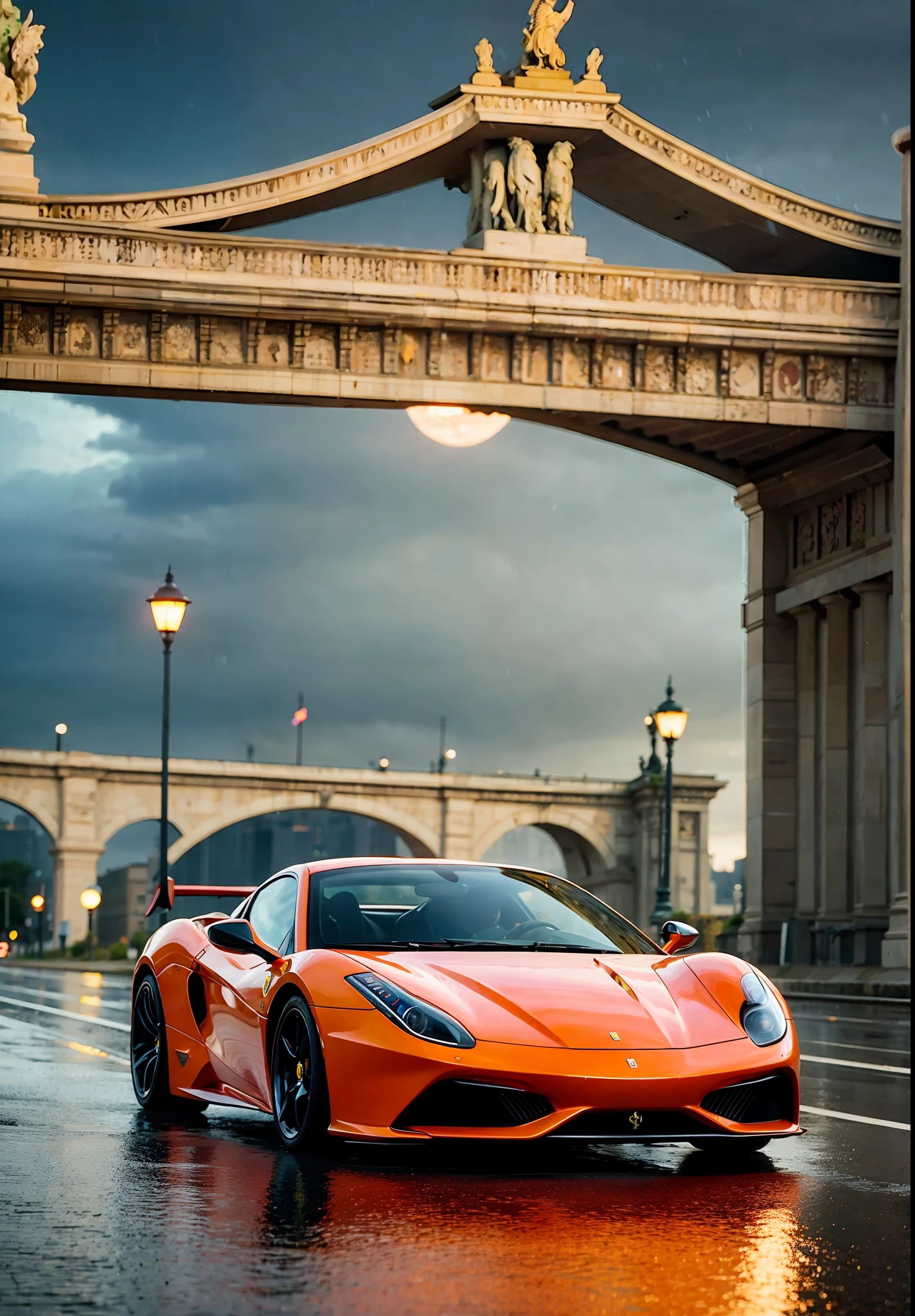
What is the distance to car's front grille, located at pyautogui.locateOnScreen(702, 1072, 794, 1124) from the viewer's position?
634 cm

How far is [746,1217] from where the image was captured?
221 inches

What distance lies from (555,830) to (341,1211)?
271 ft

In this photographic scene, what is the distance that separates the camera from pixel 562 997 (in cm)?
654

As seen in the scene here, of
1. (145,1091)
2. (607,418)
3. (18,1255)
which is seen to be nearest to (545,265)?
(607,418)

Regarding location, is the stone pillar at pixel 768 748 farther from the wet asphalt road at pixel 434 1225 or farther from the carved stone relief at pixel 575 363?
the wet asphalt road at pixel 434 1225

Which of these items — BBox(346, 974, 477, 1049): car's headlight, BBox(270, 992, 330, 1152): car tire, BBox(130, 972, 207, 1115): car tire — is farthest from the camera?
BBox(130, 972, 207, 1115): car tire

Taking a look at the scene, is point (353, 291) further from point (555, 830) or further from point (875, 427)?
point (555, 830)

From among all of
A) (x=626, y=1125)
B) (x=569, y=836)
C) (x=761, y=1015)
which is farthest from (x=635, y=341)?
(x=569, y=836)

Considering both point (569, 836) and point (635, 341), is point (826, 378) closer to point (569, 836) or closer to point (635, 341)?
point (635, 341)

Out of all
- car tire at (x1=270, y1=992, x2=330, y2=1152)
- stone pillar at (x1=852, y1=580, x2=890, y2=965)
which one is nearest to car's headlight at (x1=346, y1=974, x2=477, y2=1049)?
car tire at (x1=270, y1=992, x2=330, y2=1152)

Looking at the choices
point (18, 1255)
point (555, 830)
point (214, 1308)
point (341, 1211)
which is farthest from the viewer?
point (555, 830)

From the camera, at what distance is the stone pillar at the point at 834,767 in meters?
30.9

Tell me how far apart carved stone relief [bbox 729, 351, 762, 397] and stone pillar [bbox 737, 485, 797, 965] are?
3.69 meters

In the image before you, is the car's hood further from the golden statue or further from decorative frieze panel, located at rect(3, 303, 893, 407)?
the golden statue
